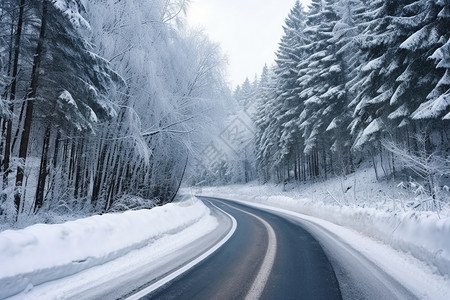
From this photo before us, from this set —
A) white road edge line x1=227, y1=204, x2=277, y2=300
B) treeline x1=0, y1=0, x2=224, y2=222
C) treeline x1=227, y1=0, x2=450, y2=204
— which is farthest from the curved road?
treeline x1=0, y1=0, x2=224, y2=222

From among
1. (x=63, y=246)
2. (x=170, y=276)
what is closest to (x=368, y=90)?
(x=170, y=276)

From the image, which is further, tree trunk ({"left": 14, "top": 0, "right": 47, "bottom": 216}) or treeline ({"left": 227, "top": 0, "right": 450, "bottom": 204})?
treeline ({"left": 227, "top": 0, "right": 450, "bottom": 204})

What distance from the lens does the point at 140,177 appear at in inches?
566

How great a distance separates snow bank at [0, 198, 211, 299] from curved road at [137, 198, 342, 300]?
61.4 inches

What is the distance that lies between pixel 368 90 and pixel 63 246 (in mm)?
17713

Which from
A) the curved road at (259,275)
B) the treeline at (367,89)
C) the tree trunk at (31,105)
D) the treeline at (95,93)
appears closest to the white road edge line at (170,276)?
the curved road at (259,275)

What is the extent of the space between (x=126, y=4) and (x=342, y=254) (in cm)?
1068

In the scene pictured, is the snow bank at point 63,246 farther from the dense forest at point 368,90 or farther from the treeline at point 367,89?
the treeline at point 367,89

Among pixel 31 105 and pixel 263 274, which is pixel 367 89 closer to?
pixel 263 274

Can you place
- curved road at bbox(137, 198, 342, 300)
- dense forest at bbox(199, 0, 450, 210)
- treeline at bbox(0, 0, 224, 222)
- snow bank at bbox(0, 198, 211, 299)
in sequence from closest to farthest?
snow bank at bbox(0, 198, 211, 299) < curved road at bbox(137, 198, 342, 300) < treeline at bbox(0, 0, 224, 222) < dense forest at bbox(199, 0, 450, 210)

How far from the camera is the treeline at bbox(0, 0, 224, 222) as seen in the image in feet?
25.5

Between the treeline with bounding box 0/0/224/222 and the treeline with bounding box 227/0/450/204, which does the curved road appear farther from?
the treeline with bounding box 0/0/224/222

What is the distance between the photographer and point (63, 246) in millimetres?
4324

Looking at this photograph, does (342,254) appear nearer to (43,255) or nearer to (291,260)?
(291,260)
